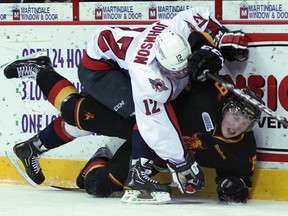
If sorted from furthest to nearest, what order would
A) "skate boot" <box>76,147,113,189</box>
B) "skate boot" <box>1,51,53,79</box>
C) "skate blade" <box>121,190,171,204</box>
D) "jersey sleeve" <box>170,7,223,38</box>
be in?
"skate boot" <box>1,51,53,79</box> < "skate boot" <box>76,147,113,189</box> < "jersey sleeve" <box>170,7,223,38</box> < "skate blade" <box>121,190,171,204</box>

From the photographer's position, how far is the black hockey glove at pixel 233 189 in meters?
4.36

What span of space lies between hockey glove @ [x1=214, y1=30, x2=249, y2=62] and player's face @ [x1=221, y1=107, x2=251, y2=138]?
0.30 meters

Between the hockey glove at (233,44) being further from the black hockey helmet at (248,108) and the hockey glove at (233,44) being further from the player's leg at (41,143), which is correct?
the player's leg at (41,143)

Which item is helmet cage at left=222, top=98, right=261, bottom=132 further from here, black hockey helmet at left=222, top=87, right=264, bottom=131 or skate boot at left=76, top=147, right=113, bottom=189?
skate boot at left=76, top=147, right=113, bottom=189

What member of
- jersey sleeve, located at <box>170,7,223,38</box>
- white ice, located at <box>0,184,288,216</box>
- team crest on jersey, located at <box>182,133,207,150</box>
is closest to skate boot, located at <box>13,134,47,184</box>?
white ice, located at <box>0,184,288,216</box>

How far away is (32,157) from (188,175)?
963 mm

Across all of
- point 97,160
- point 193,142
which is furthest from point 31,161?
point 193,142

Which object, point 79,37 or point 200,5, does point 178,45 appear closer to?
point 200,5

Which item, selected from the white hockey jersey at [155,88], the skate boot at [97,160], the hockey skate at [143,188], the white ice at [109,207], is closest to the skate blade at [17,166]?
the white ice at [109,207]

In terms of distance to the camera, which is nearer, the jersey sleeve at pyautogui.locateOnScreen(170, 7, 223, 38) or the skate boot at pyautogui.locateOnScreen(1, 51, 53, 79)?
the jersey sleeve at pyautogui.locateOnScreen(170, 7, 223, 38)

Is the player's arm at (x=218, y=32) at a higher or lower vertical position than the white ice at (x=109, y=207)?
higher

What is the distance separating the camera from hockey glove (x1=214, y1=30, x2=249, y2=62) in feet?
14.4

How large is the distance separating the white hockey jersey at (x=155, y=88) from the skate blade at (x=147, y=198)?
0.18m

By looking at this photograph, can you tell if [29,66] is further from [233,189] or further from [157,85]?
[233,189]
